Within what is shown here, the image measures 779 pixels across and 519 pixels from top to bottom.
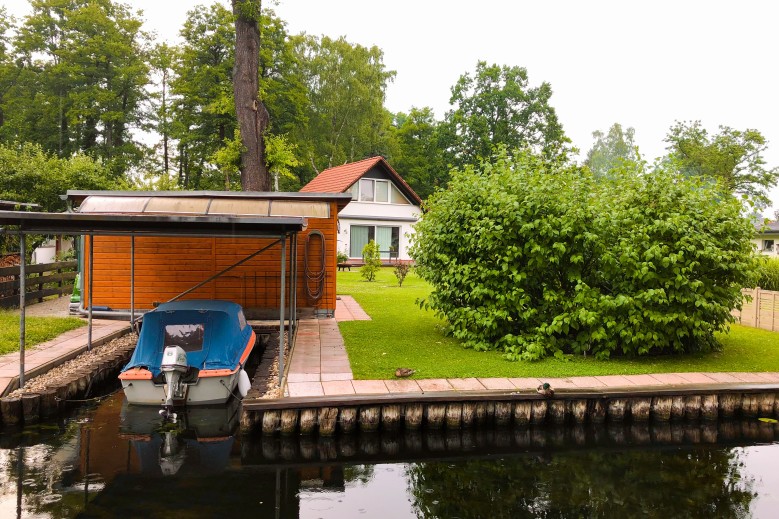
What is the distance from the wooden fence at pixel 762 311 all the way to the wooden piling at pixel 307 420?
10.0 metres

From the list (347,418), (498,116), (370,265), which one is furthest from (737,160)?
(347,418)

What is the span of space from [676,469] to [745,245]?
15.5ft

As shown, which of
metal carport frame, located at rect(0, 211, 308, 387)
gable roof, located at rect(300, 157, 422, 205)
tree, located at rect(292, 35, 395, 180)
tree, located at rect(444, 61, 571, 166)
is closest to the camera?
metal carport frame, located at rect(0, 211, 308, 387)

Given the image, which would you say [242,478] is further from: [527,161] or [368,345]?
[527,161]

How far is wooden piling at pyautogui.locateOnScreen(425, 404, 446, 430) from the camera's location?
24.6 feet

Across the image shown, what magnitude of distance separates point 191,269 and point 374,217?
686 inches

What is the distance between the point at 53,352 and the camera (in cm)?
959

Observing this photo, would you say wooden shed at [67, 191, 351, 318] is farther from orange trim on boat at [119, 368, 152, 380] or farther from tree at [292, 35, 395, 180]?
tree at [292, 35, 395, 180]

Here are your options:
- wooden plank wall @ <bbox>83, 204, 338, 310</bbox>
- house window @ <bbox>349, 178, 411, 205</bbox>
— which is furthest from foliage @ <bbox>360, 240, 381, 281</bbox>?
wooden plank wall @ <bbox>83, 204, 338, 310</bbox>

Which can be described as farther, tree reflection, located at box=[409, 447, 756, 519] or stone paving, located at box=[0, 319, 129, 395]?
stone paving, located at box=[0, 319, 129, 395]

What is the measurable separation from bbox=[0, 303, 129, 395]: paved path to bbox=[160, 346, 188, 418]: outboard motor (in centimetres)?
205

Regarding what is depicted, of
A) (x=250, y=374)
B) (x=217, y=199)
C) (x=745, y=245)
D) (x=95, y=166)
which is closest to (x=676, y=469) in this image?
(x=745, y=245)

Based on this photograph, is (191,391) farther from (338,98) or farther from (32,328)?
(338,98)

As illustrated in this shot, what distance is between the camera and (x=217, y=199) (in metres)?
11.5
